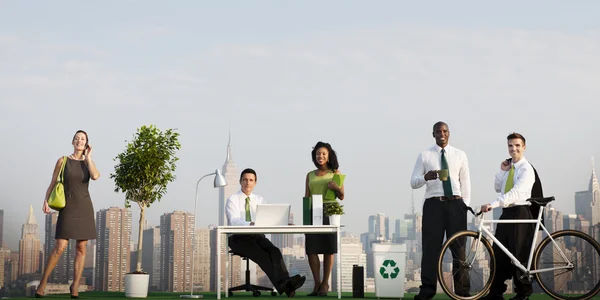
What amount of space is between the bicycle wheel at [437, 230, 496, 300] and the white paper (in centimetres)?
175

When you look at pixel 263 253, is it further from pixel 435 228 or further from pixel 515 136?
pixel 515 136

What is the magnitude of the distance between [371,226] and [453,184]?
17.5 m

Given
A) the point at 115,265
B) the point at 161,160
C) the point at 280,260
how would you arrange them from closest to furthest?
the point at 280,260 → the point at 161,160 → the point at 115,265

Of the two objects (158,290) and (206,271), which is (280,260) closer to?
(206,271)

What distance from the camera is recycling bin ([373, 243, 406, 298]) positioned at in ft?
25.8

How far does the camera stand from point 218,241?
25.3ft

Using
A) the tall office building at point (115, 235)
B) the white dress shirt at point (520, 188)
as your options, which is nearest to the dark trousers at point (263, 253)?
the white dress shirt at point (520, 188)

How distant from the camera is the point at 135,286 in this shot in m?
8.62

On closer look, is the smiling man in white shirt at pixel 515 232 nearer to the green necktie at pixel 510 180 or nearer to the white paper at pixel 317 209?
the green necktie at pixel 510 180

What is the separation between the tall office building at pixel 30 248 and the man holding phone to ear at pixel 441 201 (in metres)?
4.47

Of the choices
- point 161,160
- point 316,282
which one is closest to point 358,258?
point 316,282

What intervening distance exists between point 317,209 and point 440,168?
64.8 inches

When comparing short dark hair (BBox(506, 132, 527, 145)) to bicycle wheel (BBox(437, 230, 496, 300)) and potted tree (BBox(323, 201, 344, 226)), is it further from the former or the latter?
potted tree (BBox(323, 201, 344, 226))

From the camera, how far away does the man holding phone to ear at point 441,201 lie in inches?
268
